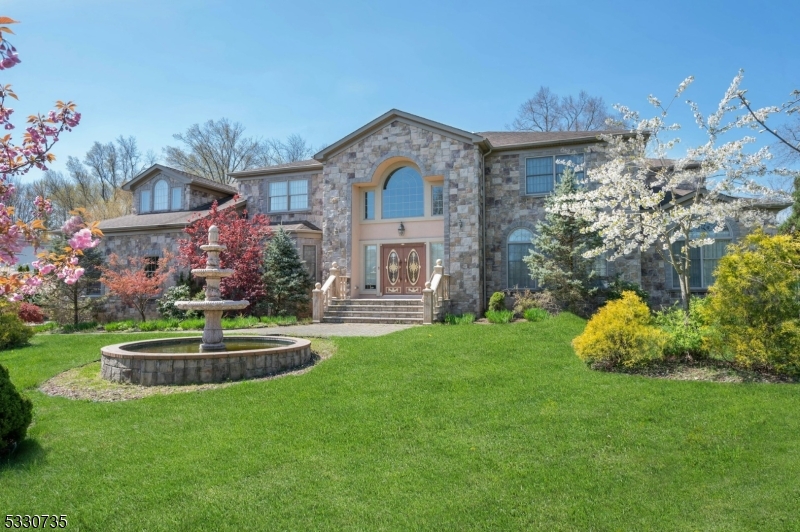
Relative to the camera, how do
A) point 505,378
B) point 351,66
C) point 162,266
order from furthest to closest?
1. point 162,266
2. point 351,66
3. point 505,378

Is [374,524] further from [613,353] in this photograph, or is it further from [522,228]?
[522,228]

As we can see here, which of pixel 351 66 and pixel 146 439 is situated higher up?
pixel 351 66

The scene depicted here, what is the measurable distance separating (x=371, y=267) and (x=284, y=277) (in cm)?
320

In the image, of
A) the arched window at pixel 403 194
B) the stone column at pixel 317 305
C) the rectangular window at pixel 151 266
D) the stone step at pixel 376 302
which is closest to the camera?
the stone column at pixel 317 305

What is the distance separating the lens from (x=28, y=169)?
412 centimetres

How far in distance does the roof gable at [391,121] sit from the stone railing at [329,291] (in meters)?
4.30

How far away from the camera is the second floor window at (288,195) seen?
68.8 feet

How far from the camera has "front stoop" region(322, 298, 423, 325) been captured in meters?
16.0

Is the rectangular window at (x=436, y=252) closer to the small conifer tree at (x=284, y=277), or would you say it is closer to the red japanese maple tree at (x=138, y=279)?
the small conifer tree at (x=284, y=277)

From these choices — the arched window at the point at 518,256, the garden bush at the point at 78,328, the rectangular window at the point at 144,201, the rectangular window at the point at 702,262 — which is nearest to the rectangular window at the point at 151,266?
the rectangular window at the point at 144,201

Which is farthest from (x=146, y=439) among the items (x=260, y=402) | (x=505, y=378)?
(x=505, y=378)

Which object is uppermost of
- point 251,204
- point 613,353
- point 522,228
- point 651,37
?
point 651,37

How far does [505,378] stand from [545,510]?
3697 mm

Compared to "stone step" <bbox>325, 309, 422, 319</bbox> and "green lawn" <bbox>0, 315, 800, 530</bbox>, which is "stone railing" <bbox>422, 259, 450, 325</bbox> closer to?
"stone step" <bbox>325, 309, 422, 319</bbox>
